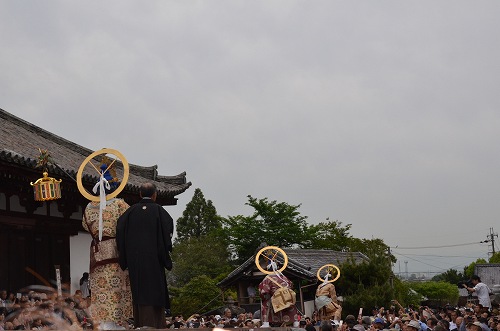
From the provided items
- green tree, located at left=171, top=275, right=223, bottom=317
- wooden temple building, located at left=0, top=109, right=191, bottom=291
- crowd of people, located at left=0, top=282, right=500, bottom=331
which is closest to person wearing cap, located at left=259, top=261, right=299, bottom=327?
crowd of people, located at left=0, top=282, right=500, bottom=331

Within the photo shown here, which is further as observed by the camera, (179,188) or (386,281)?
(386,281)

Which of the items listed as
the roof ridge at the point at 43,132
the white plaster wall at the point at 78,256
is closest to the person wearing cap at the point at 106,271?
the white plaster wall at the point at 78,256

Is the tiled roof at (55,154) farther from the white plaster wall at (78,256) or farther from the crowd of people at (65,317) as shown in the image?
the crowd of people at (65,317)

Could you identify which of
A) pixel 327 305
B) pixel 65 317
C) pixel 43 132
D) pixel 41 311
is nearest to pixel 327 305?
pixel 327 305

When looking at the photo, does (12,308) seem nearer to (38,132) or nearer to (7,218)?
(7,218)

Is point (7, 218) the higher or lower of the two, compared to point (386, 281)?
higher

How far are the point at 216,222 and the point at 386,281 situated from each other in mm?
26804

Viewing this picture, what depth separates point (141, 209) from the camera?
7477 mm

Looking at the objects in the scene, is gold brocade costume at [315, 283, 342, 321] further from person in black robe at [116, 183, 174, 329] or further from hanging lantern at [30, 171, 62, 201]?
person in black robe at [116, 183, 174, 329]

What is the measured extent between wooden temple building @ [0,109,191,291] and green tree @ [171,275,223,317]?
16.4m

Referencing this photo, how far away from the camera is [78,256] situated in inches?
520

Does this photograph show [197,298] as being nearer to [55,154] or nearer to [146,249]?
[55,154]

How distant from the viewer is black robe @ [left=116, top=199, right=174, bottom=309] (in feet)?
24.0

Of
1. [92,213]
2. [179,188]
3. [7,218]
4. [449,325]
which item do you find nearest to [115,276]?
[92,213]
